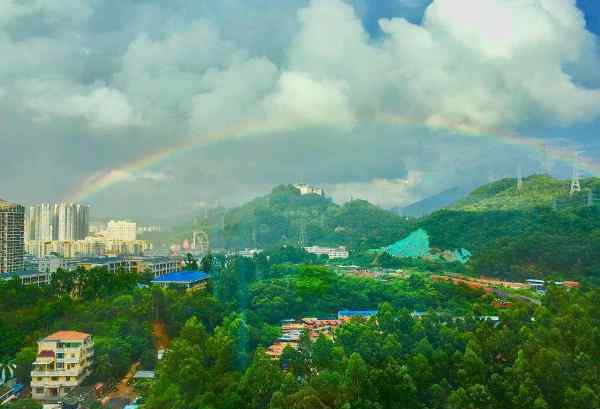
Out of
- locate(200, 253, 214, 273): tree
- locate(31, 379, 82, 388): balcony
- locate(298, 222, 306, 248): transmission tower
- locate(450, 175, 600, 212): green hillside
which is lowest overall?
locate(31, 379, 82, 388): balcony

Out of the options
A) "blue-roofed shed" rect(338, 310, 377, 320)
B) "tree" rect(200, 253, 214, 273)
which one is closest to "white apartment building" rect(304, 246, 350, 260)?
"tree" rect(200, 253, 214, 273)

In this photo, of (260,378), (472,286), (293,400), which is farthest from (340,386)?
(472,286)

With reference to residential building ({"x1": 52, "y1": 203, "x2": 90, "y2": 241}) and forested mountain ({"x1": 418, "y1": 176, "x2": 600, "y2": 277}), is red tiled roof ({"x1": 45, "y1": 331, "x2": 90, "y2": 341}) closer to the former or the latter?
forested mountain ({"x1": 418, "y1": 176, "x2": 600, "y2": 277})

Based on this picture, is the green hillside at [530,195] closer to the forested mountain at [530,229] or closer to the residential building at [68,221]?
the forested mountain at [530,229]

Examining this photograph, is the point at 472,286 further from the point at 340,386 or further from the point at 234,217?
the point at 234,217

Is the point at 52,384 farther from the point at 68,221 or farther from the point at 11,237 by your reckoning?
the point at 68,221

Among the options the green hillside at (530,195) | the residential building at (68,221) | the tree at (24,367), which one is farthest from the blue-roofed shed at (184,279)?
the residential building at (68,221)
